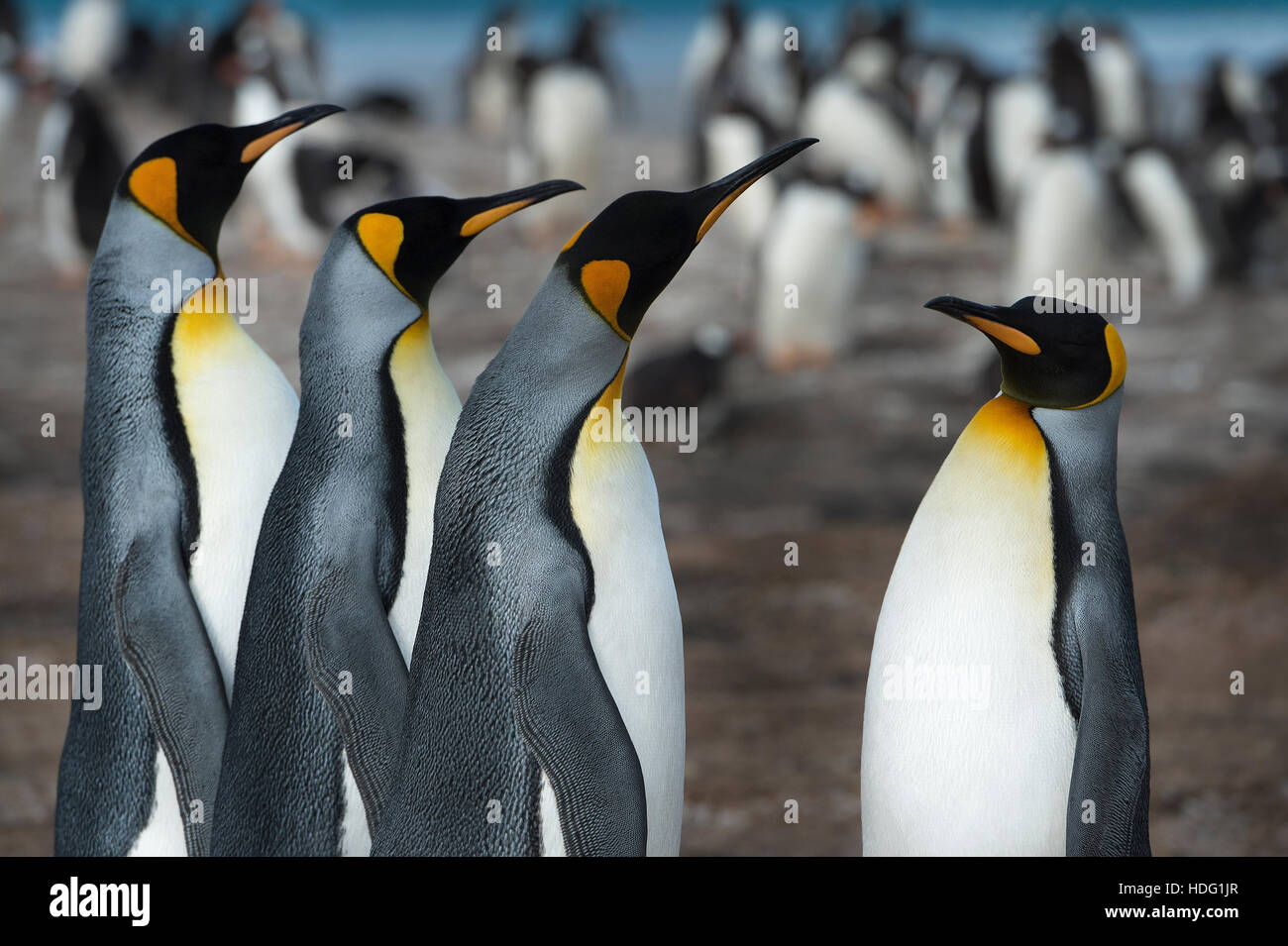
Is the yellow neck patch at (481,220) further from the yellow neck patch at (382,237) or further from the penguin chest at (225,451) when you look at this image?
the penguin chest at (225,451)

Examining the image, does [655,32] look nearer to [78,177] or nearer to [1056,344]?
[78,177]

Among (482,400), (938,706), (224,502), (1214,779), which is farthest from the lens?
(1214,779)

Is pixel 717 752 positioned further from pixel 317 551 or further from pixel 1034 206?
pixel 1034 206

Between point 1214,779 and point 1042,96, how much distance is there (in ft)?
29.9

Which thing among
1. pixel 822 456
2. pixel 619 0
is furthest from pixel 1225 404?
pixel 619 0

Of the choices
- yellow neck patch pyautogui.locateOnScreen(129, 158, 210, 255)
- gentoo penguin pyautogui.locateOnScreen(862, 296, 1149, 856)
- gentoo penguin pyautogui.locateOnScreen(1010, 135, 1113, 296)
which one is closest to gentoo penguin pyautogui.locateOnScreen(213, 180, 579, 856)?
yellow neck patch pyautogui.locateOnScreen(129, 158, 210, 255)

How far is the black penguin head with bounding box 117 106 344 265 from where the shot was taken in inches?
95.8

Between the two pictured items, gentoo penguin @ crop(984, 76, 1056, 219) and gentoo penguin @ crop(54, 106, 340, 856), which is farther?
gentoo penguin @ crop(984, 76, 1056, 219)

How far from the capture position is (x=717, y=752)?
4.23 metres

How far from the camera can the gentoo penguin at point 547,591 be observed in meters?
1.93

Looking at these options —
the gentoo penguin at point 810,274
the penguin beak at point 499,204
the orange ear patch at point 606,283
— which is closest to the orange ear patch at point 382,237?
the penguin beak at point 499,204

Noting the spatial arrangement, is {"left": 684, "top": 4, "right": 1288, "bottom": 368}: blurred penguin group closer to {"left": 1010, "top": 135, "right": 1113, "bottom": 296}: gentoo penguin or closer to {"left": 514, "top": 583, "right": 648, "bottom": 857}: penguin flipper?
{"left": 1010, "top": 135, "right": 1113, "bottom": 296}: gentoo penguin

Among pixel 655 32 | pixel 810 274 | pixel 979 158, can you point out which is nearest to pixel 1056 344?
pixel 810 274

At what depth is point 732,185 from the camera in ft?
6.57
